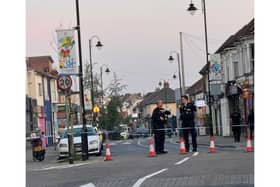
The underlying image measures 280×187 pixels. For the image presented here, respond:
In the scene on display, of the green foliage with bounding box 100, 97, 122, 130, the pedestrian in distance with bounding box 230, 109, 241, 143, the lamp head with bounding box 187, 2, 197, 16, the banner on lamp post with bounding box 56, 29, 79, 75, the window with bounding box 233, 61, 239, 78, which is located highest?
the lamp head with bounding box 187, 2, 197, 16

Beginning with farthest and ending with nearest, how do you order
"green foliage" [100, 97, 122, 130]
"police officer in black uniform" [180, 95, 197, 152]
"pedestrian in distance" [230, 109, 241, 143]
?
"green foliage" [100, 97, 122, 130] → "pedestrian in distance" [230, 109, 241, 143] → "police officer in black uniform" [180, 95, 197, 152]

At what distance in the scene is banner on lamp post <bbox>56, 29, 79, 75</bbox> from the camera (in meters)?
22.5

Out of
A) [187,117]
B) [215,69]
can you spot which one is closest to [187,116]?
[187,117]

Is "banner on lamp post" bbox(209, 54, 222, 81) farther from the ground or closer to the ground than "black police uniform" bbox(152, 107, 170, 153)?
farther from the ground

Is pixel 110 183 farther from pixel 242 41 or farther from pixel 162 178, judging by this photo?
pixel 242 41

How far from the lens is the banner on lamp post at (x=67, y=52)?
22.5 m

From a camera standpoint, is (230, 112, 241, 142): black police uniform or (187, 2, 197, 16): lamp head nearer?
(230, 112, 241, 142): black police uniform

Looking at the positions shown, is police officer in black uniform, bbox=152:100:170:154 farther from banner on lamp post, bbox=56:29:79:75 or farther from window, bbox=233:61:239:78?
window, bbox=233:61:239:78

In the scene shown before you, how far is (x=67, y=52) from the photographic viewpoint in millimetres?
22609

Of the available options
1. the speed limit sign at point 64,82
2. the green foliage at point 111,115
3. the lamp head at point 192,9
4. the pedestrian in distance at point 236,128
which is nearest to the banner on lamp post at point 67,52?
the speed limit sign at point 64,82

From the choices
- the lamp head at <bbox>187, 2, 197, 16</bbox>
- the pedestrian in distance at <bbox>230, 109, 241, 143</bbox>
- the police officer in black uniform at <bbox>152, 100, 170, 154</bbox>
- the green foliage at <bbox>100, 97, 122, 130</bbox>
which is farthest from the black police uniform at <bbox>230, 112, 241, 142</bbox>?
the green foliage at <bbox>100, 97, 122, 130</bbox>

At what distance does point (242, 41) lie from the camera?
48.8 meters

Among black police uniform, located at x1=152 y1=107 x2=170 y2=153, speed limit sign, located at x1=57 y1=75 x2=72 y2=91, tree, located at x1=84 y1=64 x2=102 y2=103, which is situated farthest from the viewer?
tree, located at x1=84 y1=64 x2=102 y2=103
